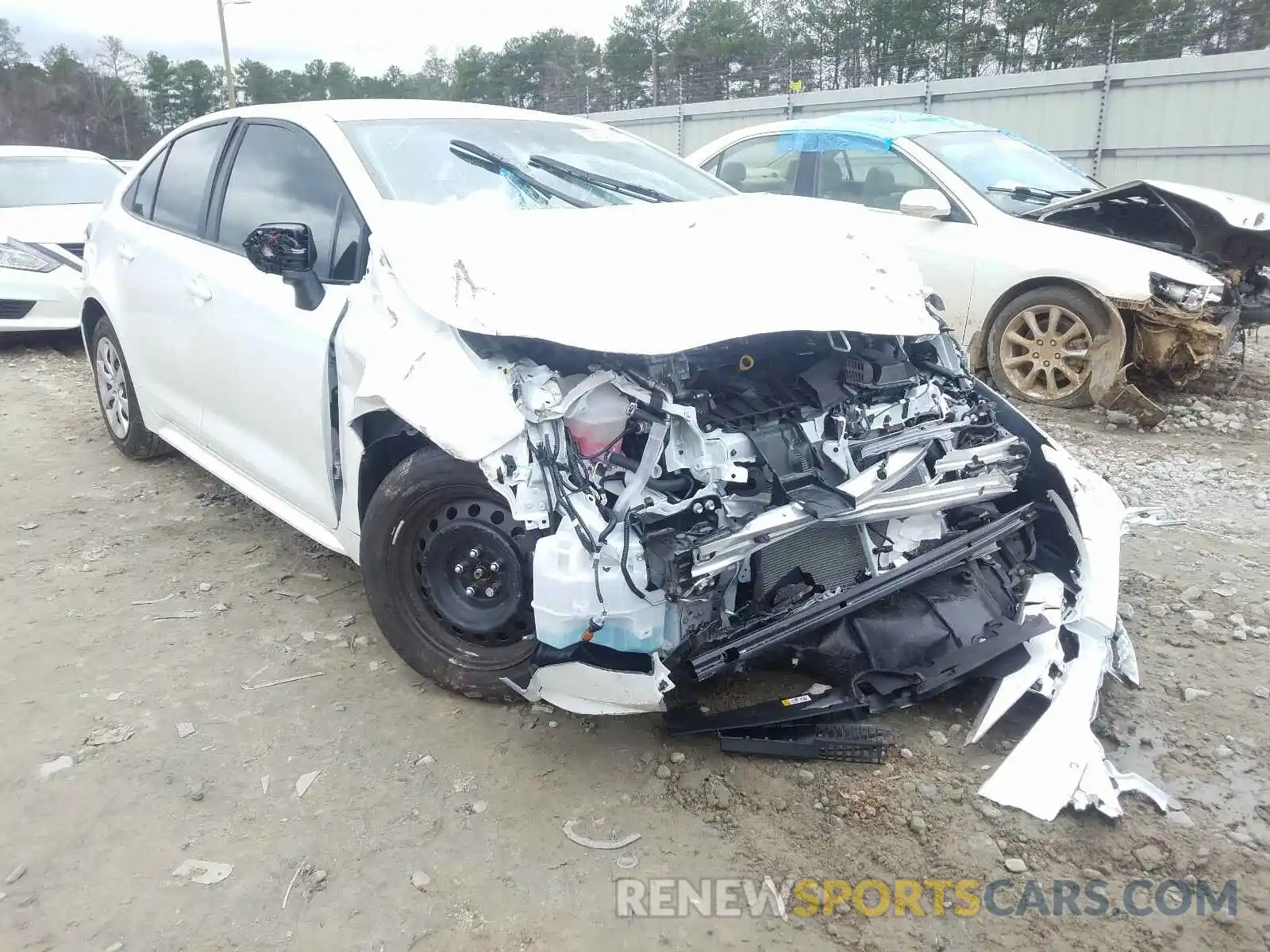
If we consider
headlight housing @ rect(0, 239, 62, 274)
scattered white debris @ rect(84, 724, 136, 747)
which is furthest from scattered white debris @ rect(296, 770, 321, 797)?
headlight housing @ rect(0, 239, 62, 274)

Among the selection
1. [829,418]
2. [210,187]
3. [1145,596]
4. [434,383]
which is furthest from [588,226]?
[1145,596]

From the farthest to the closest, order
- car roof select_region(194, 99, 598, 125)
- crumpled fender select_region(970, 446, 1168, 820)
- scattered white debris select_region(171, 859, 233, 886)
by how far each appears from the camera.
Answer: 1. car roof select_region(194, 99, 598, 125)
2. crumpled fender select_region(970, 446, 1168, 820)
3. scattered white debris select_region(171, 859, 233, 886)

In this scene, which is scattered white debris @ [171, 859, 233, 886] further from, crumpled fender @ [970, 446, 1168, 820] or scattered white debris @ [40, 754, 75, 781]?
crumpled fender @ [970, 446, 1168, 820]

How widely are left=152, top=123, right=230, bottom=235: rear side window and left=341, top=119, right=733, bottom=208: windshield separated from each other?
3.20 feet

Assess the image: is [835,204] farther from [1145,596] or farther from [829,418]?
[1145,596]

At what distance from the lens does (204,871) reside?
2330 millimetres

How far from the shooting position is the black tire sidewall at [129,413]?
4.76 m

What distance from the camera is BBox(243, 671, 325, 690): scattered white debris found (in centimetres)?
312

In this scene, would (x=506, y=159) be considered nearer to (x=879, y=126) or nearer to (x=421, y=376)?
(x=421, y=376)

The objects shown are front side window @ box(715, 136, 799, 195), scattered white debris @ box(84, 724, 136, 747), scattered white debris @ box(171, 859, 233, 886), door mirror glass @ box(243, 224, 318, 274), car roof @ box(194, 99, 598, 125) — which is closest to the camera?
scattered white debris @ box(171, 859, 233, 886)

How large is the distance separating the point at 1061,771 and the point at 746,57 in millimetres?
31169

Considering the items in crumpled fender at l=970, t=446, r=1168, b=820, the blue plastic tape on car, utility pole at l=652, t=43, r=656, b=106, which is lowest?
crumpled fender at l=970, t=446, r=1168, b=820

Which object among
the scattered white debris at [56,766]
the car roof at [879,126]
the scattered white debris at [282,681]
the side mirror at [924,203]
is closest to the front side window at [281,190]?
the scattered white debris at [282,681]

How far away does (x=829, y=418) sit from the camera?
2.87 meters
